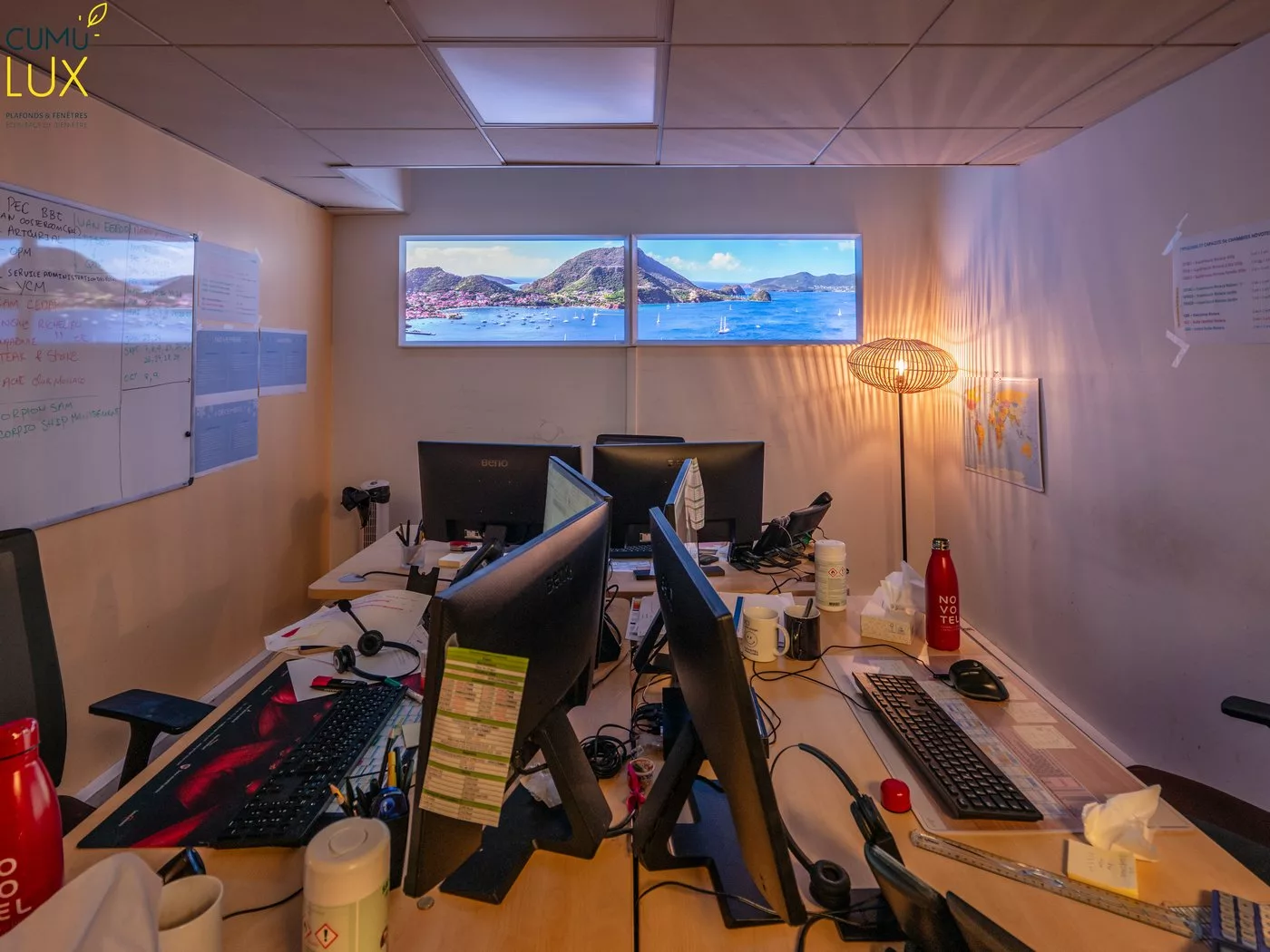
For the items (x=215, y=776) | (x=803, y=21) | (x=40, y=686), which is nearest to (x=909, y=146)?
(x=803, y=21)

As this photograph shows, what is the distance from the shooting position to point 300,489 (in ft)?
11.6

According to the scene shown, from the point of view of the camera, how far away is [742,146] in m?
2.71

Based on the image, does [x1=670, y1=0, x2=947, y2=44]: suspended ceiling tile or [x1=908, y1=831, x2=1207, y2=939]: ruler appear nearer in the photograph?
[x1=908, y1=831, x2=1207, y2=939]: ruler

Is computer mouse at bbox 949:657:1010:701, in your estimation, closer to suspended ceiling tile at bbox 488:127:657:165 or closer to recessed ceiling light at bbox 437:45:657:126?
recessed ceiling light at bbox 437:45:657:126

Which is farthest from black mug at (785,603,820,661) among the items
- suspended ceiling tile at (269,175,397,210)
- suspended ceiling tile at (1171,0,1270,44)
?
suspended ceiling tile at (269,175,397,210)

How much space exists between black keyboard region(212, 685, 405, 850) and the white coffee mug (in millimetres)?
830

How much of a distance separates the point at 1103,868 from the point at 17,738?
1.44m

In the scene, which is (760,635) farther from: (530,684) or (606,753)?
(530,684)

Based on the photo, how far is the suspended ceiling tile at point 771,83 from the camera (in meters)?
1.90

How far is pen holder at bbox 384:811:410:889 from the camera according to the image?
2.89 feet

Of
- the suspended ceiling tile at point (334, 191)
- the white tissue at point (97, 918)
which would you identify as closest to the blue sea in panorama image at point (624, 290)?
the suspended ceiling tile at point (334, 191)

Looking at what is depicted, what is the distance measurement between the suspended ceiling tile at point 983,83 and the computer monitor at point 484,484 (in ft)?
5.51

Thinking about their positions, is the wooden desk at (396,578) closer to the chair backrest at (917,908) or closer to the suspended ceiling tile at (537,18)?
the chair backrest at (917,908)

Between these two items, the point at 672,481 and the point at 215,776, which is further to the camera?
the point at 672,481
